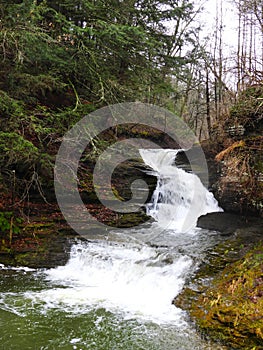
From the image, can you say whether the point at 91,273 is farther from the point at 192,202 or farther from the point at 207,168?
the point at 207,168

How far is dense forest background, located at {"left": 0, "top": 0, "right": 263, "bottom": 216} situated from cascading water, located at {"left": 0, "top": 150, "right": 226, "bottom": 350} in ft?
7.12

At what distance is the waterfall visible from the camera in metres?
9.95

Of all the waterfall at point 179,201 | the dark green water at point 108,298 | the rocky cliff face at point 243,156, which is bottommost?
the dark green water at point 108,298

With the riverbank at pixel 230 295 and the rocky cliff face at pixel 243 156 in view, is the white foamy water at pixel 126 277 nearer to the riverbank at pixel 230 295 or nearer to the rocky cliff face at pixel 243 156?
the riverbank at pixel 230 295

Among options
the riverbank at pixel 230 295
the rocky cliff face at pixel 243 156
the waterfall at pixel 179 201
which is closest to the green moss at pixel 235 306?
the riverbank at pixel 230 295

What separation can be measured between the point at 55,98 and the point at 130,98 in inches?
129

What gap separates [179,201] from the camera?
1083 centimetres

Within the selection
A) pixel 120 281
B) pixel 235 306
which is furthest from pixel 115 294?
pixel 235 306

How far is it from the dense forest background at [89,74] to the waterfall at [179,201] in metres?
0.97

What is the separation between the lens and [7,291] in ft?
19.4

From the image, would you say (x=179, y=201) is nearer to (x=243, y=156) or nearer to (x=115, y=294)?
(x=243, y=156)

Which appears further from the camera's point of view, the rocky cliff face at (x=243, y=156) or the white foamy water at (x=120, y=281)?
the rocky cliff face at (x=243, y=156)

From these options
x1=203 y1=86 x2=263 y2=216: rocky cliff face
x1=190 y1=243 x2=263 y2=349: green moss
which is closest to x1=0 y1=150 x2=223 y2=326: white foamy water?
x1=190 y1=243 x2=263 y2=349: green moss

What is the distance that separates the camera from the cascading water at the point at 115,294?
14.8 ft
